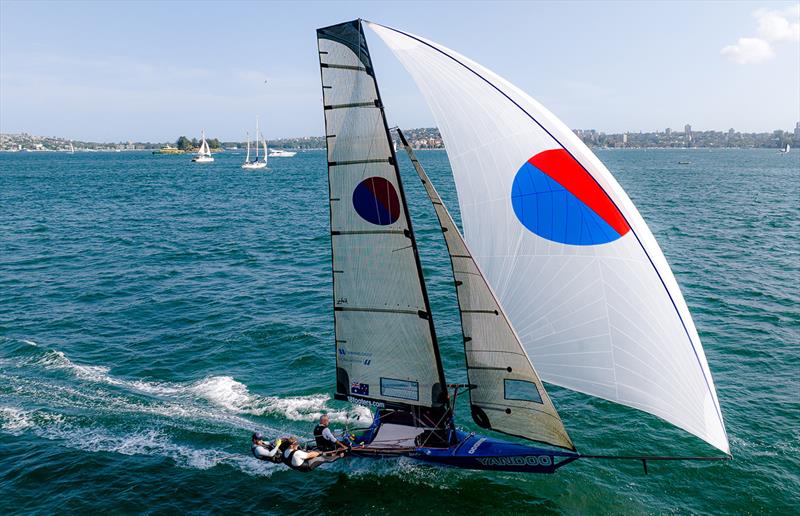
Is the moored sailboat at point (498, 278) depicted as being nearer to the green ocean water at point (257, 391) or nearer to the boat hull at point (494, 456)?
the boat hull at point (494, 456)

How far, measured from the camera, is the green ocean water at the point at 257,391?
48.5ft

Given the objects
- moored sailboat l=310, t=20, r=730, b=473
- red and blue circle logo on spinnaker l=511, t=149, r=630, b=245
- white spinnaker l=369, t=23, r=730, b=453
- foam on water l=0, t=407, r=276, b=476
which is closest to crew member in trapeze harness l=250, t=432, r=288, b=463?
foam on water l=0, t=407, r=276, b=476

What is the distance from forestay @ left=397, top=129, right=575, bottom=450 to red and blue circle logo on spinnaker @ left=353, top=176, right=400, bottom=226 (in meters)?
0.84

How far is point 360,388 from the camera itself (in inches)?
605

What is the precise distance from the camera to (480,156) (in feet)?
41.4

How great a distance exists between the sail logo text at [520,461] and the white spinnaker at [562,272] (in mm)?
2039

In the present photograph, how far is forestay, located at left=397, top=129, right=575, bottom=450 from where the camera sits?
13227 millimetres

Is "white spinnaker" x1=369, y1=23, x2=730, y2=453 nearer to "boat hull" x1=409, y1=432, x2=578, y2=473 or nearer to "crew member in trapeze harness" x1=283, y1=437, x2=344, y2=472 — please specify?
"boat hull" x1=409, y1=432, x2=578, y2=473

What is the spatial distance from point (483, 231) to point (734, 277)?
26.8 meters

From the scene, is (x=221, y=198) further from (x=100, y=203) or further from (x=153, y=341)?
(x=153, y=341)

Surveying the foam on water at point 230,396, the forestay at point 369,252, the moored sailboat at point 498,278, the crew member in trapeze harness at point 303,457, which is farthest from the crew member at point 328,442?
the foam on water at point 230,396

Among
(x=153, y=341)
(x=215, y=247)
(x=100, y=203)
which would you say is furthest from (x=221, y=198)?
(x=153, y=341)

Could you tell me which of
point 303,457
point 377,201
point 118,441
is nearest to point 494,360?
point 377,201

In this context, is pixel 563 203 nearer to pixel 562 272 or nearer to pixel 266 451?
pixel 562 272
